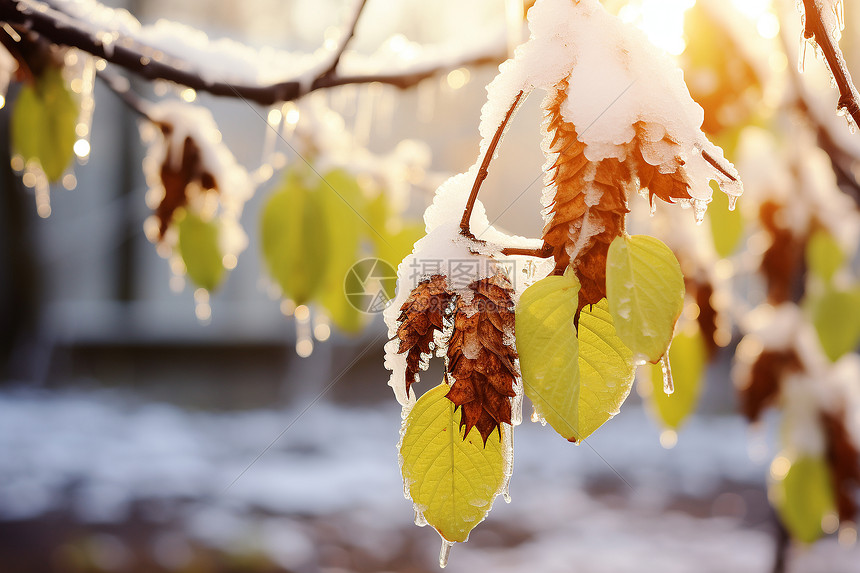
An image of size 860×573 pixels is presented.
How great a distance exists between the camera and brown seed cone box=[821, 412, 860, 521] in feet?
3.50

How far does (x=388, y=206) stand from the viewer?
87 centimetres

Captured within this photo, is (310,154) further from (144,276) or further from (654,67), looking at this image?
(144,276)

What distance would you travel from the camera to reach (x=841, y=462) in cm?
107

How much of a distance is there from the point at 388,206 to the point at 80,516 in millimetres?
3250

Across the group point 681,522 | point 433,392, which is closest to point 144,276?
point 681,522

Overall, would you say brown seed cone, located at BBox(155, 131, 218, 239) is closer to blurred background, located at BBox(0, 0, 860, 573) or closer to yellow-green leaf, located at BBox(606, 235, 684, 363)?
blurred background, located at BBox(0, 0, 860, 573)

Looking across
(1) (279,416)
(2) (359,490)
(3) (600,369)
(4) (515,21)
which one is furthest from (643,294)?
(1) (279,416)

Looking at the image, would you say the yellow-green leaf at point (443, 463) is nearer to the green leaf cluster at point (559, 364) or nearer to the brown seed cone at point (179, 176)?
the green leaf cluster at point (559, 364)

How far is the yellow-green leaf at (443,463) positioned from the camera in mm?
308

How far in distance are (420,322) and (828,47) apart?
0.72 ft

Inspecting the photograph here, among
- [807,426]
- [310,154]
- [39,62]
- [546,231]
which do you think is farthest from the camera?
[807,426]

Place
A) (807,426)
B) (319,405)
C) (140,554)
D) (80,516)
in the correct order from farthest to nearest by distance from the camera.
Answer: (319,405)
(80,516)
(140,554)
(807,426)

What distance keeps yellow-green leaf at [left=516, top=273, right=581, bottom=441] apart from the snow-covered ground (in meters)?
2.19

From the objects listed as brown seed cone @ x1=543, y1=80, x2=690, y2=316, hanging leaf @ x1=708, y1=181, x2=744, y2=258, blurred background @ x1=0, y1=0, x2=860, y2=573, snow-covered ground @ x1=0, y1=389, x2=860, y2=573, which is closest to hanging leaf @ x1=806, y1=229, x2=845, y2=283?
blurred background @ x1=0, y1=0, x2=860, y2=573
